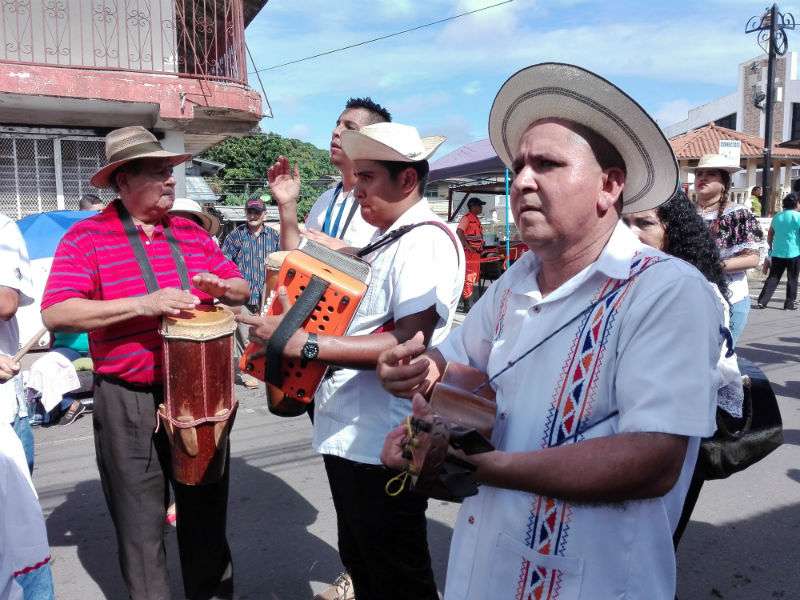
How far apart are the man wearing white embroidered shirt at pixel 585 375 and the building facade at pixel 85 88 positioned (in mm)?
9505

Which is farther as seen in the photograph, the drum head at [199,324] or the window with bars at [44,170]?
the window with bars at [44,170]

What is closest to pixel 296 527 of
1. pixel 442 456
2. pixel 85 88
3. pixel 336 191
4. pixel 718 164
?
pixel 336 191

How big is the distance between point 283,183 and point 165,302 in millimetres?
1015

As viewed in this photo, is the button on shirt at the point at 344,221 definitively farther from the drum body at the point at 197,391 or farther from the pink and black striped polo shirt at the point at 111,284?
the pink and black striped polo shirt at the point at 111,284

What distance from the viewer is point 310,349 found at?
7.29ft

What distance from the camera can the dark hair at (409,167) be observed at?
8.34 feet

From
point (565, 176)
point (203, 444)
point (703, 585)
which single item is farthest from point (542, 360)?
point (703, 585)

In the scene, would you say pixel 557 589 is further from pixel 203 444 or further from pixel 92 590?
pixel 92 590

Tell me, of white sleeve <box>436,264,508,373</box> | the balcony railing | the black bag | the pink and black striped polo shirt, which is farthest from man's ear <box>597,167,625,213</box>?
the balcony railing

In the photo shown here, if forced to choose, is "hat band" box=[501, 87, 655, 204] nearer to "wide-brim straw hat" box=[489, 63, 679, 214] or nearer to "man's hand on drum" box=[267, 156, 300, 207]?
"wide-brim straw hat" box=[489, 63, 679, 214]

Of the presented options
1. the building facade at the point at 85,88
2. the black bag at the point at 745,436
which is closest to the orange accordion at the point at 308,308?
the black bag at the point at 745,436

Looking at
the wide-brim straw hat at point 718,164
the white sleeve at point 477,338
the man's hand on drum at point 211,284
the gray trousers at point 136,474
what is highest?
the wide-brim straw hat at point 718,164

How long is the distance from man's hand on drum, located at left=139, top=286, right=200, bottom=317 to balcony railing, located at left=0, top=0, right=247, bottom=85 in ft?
27.2

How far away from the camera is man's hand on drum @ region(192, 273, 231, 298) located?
2828 mm
